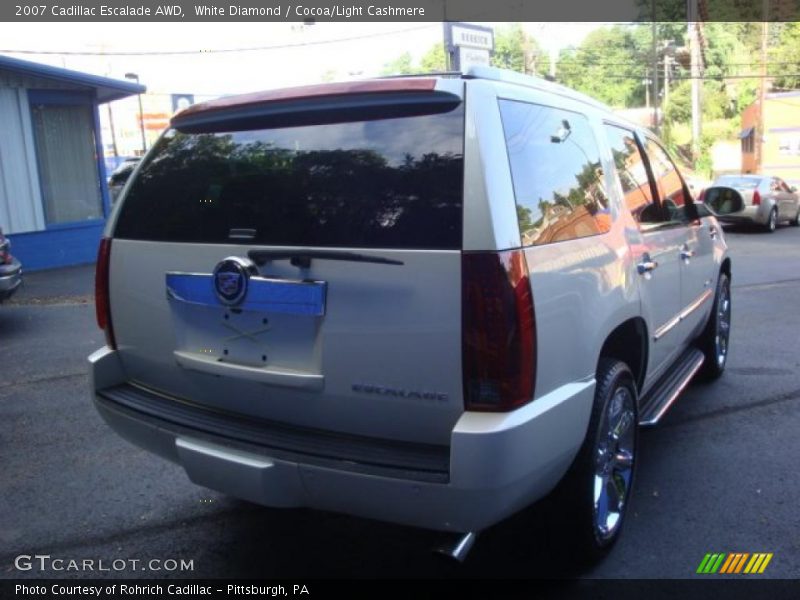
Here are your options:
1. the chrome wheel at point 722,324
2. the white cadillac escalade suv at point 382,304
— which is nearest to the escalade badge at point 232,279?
the white cadillac escalade suv at point 382,304

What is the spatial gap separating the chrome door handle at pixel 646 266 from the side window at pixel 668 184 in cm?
75

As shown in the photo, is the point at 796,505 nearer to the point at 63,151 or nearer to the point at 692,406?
the point at 692,406

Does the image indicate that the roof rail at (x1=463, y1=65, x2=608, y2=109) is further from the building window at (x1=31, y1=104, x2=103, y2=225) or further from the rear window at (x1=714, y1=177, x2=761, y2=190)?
the rear window at (x1=714, y1=177, x2=761, y2=190)

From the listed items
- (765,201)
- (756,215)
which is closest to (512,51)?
(765,201)

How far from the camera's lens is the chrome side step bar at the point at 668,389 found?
3.73 meters

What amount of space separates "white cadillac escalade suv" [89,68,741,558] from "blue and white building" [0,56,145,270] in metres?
10.7

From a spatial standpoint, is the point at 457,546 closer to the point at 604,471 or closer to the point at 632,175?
the point at 604,471

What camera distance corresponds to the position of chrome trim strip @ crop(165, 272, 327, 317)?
2559 mm

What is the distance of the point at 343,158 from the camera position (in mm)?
2668

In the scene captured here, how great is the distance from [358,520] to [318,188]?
1.75 m

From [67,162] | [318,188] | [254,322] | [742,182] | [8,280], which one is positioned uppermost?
[67,162]

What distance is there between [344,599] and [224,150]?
1873 mm

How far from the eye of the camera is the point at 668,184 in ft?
14.9

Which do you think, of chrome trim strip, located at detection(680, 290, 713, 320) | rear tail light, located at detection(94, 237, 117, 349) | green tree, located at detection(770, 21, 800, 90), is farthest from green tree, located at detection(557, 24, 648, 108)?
rear tail light, located at detection(94, 237, 117, 349)
